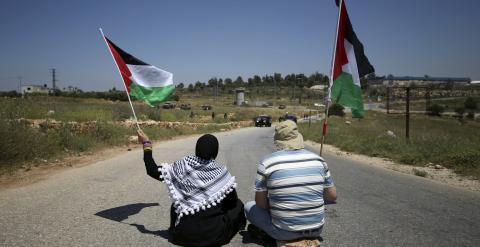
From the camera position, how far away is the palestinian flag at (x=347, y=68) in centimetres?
678

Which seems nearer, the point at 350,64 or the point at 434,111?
the point at 350,64

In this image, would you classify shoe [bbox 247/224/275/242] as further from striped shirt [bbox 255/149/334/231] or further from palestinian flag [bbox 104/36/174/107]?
palestinian flag [bbox 104/36/174/107]

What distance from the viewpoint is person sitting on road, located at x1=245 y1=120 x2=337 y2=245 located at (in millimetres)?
4254

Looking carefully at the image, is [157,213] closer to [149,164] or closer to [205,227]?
[149,164]

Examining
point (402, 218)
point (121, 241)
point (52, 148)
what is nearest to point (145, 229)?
point (121, 241)

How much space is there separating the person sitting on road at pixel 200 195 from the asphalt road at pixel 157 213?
1.37ft

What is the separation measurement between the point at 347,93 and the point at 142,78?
3.56 metres

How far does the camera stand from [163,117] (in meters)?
44.8

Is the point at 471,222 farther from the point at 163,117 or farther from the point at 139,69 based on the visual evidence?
the point at 163,117

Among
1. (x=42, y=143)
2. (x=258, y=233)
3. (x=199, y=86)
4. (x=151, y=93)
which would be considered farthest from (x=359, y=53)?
(x=199, y=86)

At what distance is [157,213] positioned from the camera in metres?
6.80

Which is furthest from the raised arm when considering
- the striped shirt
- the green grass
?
the green grass

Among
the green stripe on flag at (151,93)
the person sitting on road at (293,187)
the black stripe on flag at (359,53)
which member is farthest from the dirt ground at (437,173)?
the green stripe on flag at (151,93)

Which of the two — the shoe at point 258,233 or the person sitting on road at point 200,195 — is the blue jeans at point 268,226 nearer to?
the shoe at point 258,233
